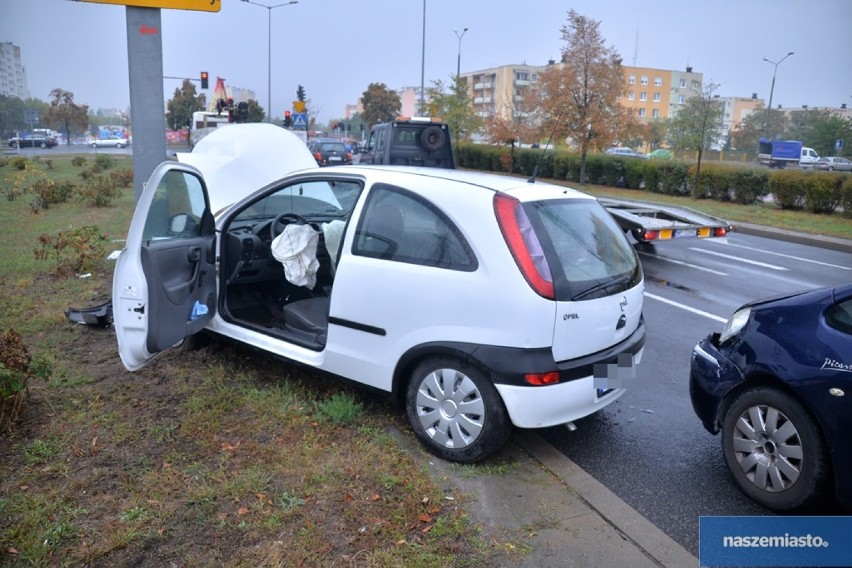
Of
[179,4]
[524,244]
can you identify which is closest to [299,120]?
[179,4]

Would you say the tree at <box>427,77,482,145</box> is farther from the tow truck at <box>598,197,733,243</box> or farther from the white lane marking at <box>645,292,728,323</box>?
the white lane marking at <box>645,292,728,323</box>

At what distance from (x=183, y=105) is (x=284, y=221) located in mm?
65765

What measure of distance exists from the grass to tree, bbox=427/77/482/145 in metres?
31.2

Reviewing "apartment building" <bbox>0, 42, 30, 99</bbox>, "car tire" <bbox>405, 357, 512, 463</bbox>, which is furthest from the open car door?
"apartment building" <bbox>0, 42, 30, 99</bbox>

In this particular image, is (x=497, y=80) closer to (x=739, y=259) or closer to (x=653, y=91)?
(x=653, y=91)

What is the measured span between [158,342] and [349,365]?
1197mm

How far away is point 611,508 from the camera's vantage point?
11.1 ft

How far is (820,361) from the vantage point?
3.17 m

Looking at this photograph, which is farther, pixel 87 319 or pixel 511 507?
pixel 87 319

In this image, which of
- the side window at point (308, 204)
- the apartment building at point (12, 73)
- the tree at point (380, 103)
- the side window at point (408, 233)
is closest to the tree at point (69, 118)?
the tree at point (380, 103)

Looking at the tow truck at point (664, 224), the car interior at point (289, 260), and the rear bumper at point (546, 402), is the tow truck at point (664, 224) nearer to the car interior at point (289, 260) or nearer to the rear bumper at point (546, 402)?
the car interior at point (289, 260)

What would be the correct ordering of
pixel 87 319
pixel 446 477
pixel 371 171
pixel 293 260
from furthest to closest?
pixel 87 319, pixel 293 260, pixel 371 171, pixel 446 477

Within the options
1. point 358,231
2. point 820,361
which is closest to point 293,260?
point 358,231

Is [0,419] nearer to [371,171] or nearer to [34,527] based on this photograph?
[34,527]
